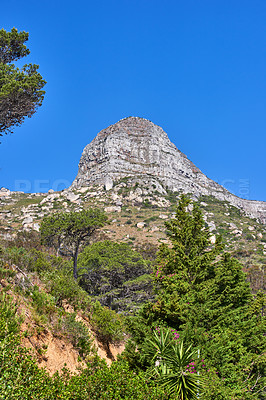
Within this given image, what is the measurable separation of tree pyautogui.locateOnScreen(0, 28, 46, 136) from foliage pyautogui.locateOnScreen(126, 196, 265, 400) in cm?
966

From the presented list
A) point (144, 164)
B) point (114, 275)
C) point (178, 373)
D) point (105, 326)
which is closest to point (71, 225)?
point (114, 275)

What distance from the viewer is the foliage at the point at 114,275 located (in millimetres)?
27250

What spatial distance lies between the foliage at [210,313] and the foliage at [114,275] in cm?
1385

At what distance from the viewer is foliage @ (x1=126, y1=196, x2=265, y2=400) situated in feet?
34.1

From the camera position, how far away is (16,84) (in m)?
11.8

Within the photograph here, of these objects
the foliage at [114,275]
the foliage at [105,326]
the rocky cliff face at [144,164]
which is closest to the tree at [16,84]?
the foliage at [105,326]

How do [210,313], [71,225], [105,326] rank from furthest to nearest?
[71,225]
[105,326]
[210,313]

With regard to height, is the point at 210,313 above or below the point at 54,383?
above

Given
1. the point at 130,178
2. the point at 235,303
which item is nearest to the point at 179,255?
the point at 235,303

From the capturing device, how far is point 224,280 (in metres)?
13.3

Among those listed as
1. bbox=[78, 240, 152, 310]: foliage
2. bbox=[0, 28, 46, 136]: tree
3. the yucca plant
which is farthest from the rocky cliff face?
the yucca plant

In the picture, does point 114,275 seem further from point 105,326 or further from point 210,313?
point 210,313

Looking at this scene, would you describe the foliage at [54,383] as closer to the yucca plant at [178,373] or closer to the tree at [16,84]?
the yucca plant at [178,373]

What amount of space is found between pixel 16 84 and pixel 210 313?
1256cm
